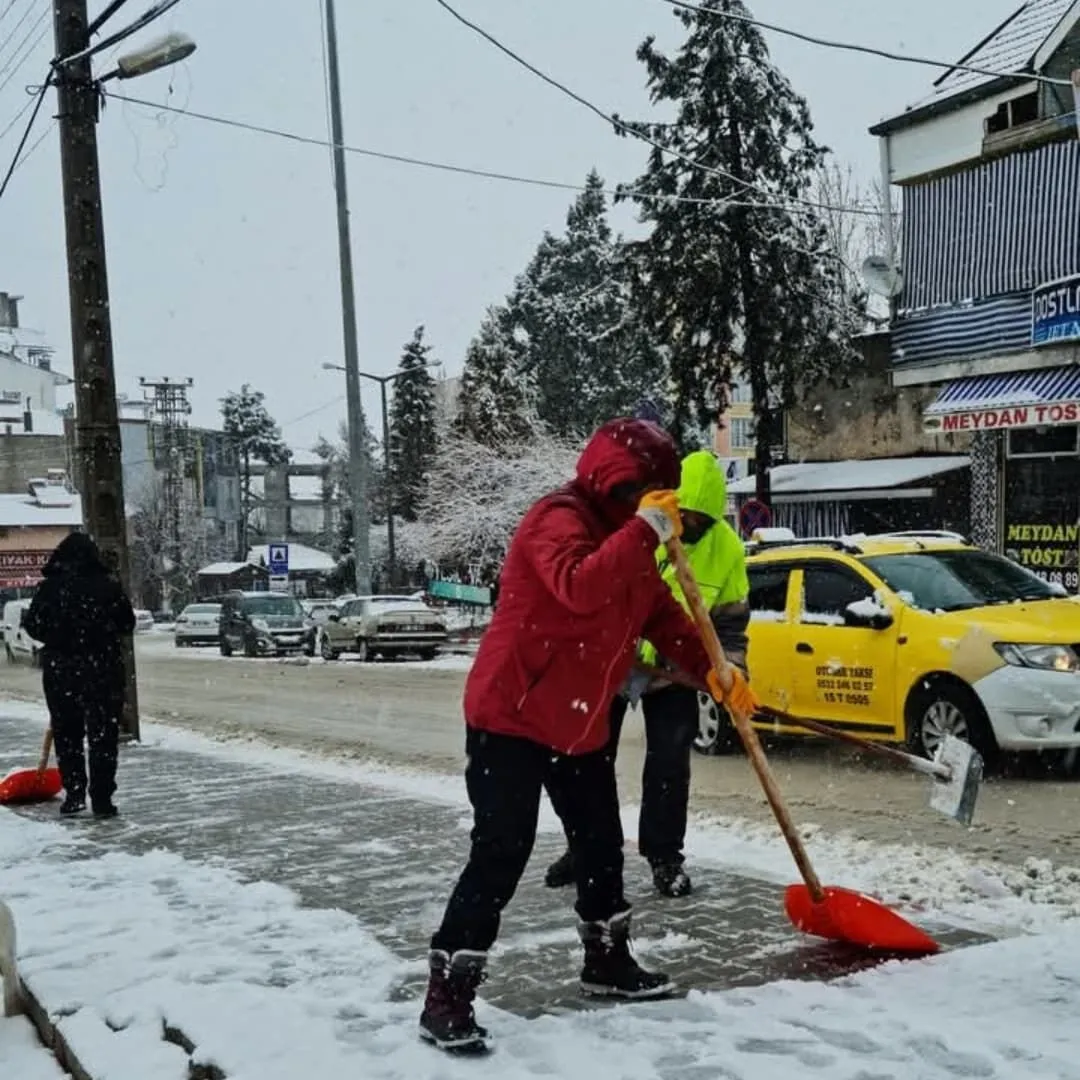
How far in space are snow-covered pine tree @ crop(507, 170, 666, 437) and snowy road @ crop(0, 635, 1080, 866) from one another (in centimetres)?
2334

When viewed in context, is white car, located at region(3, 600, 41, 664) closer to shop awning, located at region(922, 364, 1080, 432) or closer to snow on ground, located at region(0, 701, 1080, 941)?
shop awning, located at region(922, 364, 1080, 432)

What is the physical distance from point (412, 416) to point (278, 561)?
29.8m

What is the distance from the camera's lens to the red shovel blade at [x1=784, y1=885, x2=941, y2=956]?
4656 mm

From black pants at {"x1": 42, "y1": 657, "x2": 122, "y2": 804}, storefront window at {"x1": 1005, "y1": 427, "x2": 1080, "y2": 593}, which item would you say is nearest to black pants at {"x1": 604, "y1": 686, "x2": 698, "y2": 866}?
black pants at {"x1": 42, "y1": 657, "x2": 122, "y2": 804}

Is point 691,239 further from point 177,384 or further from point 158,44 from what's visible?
point 177,384

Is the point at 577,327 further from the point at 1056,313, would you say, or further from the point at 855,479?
the point at 1056,313

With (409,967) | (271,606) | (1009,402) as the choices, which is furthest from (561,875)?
(271,606)

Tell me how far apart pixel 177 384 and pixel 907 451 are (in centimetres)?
6603

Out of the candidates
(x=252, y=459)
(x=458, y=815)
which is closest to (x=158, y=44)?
(x=458, y=815)

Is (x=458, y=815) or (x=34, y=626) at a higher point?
(x=34, y=626)

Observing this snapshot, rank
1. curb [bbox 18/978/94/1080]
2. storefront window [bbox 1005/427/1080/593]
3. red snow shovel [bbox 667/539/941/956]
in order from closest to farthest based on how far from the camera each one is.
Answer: curb [bbox 18/978/94/1080] < red snow shovel [bbox 667/539/941/956] < storefront window [bbox 1005/427/1080/593]

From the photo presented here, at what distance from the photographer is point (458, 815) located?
306 inches

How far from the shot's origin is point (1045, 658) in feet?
27.9

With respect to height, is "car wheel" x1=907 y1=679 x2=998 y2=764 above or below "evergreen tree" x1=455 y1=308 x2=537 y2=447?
below
